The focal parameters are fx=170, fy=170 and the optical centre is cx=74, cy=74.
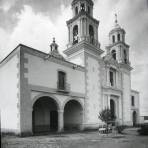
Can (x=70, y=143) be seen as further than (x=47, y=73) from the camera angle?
No


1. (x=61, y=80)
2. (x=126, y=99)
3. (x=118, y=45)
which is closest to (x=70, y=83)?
(x=61, y=80)

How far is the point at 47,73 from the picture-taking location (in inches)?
483

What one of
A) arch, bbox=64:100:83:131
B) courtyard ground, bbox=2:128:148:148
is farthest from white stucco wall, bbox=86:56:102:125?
courtyard ground, bbox=2:128:148:148

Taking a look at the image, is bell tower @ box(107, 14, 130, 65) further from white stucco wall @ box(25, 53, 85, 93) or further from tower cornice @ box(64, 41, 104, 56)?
white stucco wall @ box(25, 53, 85, 93)

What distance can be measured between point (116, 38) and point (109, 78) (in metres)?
6.74

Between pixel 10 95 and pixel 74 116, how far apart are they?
21.6ft

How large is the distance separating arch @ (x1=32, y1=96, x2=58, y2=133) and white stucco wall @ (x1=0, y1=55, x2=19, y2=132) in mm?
3007

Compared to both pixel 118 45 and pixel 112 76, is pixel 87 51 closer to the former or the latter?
pixel 112 76

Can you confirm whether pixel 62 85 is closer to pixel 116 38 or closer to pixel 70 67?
pixel 70 67

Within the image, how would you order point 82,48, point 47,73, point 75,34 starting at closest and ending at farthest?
point 47,73, point 82,48, point 75,34

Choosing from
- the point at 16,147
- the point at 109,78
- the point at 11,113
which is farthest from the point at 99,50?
the point at 16,147

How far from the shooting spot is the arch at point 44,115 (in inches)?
559

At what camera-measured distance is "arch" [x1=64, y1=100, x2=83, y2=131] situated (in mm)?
15156

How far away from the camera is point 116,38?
75.7ft
